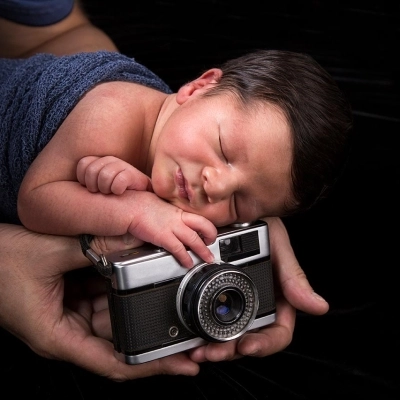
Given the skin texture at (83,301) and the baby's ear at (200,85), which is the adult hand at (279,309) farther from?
the baby's ear at (200,85)

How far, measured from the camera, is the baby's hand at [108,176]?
1116 millimetres

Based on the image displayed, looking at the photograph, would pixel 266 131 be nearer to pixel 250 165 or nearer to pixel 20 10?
pixel 250 165

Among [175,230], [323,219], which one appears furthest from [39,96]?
[323,219]

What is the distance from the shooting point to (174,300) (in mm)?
1073

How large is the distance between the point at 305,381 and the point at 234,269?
288 mm

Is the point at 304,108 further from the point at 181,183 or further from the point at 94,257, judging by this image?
the point at 94,257

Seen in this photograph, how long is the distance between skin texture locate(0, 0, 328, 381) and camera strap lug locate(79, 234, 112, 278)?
2 cm

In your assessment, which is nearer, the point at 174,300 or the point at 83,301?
the point at 174,300

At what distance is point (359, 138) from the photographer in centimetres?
172

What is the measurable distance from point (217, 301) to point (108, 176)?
236 mm

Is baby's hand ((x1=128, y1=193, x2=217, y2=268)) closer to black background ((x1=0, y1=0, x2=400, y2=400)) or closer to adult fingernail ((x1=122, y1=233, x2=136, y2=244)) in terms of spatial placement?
adult fingernail ((x1=122, y1=233, x2=136, y2=244))

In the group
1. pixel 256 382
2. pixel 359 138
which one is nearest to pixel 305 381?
pixel 256 382

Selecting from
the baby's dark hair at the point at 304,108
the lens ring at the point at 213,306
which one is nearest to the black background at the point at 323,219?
the lens ring at the point at 213,306

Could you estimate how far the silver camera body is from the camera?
1039 mm
